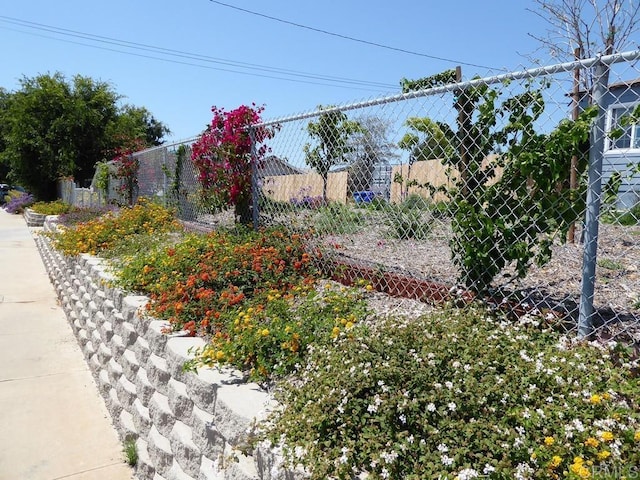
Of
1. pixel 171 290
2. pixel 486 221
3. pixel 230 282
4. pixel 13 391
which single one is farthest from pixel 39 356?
pixel 486 221

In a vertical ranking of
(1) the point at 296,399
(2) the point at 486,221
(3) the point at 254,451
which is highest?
(2) the point at 486,221

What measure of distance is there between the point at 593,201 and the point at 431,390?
3.81 feet

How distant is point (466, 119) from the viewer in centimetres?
281

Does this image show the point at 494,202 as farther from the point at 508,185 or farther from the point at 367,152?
the point at 367,152

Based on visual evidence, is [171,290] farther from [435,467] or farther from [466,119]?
[435,467]

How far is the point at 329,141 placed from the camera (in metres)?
4.09

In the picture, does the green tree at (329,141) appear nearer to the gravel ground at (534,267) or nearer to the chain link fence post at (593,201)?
the gravel ground at (534,267)

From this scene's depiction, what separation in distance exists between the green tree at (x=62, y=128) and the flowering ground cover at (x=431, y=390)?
1834 cm

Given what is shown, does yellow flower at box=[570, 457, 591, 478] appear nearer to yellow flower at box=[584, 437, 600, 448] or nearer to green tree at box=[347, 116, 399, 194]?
yellow flower at box=[584, 437, 600, 448]

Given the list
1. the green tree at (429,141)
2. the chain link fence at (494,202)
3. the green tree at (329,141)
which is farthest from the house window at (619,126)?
the green tree at (329,141)

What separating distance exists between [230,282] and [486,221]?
2.00 metres

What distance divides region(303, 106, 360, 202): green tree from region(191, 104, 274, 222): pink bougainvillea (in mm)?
764

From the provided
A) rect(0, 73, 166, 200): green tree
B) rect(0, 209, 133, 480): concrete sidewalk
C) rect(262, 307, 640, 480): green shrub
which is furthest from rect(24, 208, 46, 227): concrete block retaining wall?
rect(262, 307, 640, 480): green shrub

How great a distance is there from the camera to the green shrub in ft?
5.11
